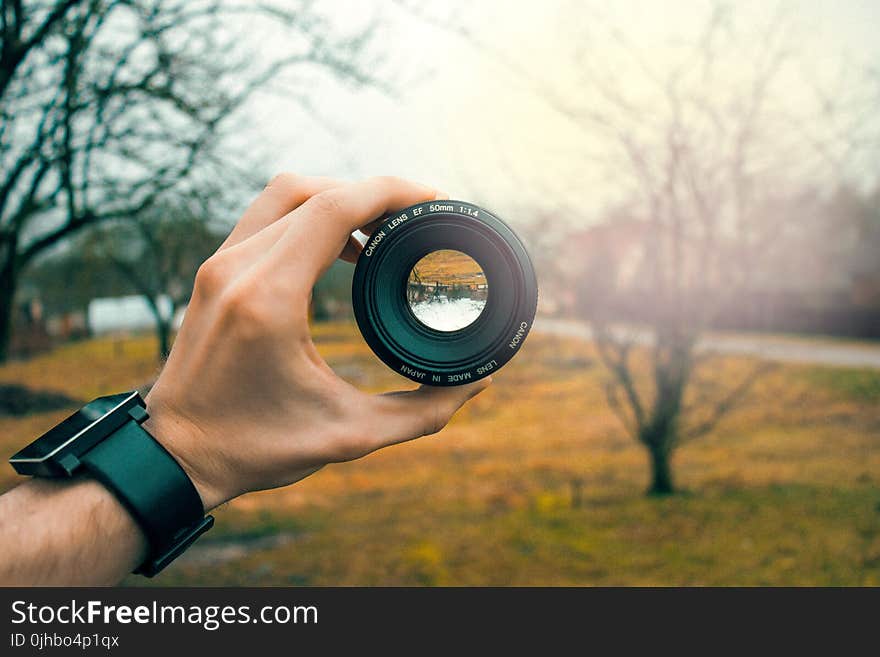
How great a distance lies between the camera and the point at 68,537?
2.91 ft

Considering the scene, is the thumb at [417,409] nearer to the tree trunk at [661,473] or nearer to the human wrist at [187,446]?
the human wrist at [187,446]

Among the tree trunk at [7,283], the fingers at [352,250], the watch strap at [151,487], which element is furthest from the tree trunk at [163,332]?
the watch strap at [151,487]

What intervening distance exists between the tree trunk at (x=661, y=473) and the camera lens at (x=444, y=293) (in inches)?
209

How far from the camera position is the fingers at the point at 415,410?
104 cm

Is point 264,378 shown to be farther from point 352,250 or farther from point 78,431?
point 352,250

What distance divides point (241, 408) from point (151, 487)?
147 millimetres

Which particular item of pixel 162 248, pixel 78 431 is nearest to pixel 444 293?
pixel 78 431

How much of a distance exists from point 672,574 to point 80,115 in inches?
176

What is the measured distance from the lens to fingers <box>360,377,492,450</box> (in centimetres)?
104

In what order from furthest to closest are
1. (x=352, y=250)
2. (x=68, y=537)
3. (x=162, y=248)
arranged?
1. (x=162, y=248)
2. (x=352, y=250)
3. (x=68, y=537)

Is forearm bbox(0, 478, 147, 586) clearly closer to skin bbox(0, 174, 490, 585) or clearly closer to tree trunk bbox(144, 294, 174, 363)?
skin bbox(0, 174, 490, 585)

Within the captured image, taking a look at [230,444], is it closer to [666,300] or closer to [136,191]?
[136,191]

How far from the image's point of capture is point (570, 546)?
5.39 meters

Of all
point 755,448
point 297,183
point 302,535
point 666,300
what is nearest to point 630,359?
point 666,300
